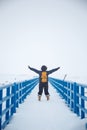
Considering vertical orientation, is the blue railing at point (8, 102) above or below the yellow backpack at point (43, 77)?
below

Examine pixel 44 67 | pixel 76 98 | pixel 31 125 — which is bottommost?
pixel 31 125

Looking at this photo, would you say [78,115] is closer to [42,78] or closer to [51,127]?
[51,127]

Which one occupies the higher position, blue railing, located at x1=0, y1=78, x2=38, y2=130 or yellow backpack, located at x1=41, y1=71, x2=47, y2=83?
yellow backpack, located at x1=41, y1=71, x2=47, y2=83

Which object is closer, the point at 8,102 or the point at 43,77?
the point at 8,102

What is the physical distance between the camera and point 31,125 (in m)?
6.90

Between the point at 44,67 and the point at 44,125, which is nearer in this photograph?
the point at 44,125

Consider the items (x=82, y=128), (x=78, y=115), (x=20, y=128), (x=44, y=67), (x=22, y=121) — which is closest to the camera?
(x=82, y=128)

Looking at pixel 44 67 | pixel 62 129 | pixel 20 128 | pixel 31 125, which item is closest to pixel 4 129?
pixel 20 128

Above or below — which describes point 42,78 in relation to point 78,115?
above

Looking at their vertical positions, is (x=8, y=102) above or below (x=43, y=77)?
below

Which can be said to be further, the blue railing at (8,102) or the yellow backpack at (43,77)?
the yellow backpack at (43,77)

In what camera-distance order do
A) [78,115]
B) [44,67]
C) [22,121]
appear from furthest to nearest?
[44,67] → [78,115] → [22,121]

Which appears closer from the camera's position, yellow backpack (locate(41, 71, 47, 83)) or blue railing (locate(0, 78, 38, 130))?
blue railing (locate(0, 78, 38, 130))

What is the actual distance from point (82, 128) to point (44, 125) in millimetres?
1166
